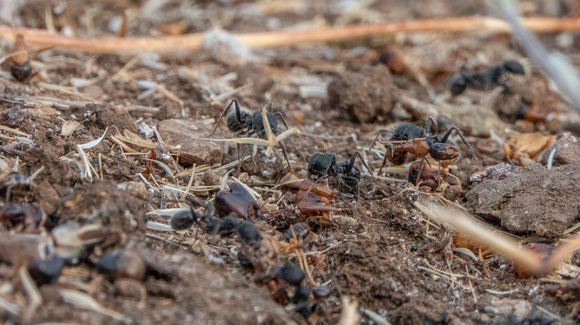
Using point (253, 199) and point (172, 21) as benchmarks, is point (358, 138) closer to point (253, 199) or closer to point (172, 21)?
point (253, 199)

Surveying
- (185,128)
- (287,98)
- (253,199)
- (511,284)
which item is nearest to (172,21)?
(287,98)

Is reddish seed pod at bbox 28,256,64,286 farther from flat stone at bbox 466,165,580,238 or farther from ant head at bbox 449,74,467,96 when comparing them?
ant head at bbox 449,74,467,96

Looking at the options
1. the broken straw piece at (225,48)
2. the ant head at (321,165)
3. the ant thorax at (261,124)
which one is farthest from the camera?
the broken straw piece at (225,48)

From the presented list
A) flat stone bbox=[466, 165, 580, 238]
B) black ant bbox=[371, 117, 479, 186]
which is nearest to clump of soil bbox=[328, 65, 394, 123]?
black ant bbox=[371, 117, 479, 186]

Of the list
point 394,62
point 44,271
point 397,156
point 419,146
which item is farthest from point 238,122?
point 394,62

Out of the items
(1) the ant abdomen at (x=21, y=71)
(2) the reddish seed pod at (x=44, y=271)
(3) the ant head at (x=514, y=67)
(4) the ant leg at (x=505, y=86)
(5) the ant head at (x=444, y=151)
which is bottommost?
(4) the ant leg at (x=505, y=86)

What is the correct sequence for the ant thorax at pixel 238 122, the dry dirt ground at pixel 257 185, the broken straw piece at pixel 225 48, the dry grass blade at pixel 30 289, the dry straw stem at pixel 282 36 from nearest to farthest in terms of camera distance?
1. the dry grass blade at pixel 30 289
2. the dry dirt ground at pixel 257 185
3. the ant thorax at pixel 238 122
4. the dry straw stem at pixel 282 36
5. the broken straw piece at pixel 225 48

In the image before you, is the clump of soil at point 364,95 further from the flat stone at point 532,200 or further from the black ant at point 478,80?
the flat stone at point 532,200

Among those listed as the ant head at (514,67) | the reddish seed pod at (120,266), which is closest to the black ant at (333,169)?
the reddish seed pod at (120,266)
